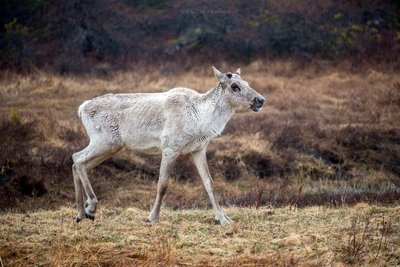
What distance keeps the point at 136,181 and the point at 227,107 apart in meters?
6.37

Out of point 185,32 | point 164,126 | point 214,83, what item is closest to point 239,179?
point 164,126

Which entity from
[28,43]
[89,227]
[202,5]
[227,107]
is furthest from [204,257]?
[202,5]

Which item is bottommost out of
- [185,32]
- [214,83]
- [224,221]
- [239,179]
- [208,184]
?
[214,83]

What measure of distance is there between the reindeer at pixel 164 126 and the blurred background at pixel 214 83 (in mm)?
1540

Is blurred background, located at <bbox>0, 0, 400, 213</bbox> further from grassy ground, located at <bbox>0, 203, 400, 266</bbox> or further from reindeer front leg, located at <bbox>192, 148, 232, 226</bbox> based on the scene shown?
grassy ground, located at <bbox>0, 203, 400, 266</bbox>

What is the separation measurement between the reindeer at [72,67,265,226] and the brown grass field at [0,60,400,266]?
0.59m

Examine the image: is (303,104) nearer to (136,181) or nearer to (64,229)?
(136,181)

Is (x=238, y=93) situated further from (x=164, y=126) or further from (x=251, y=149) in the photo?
(x=251, y=149)

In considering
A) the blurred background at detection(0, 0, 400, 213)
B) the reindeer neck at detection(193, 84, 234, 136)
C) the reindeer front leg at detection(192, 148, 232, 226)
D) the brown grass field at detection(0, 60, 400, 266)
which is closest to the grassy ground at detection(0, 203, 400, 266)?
the brown grass field at detection(0, 60, 400, 266)

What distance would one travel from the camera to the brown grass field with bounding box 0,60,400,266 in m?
7.04

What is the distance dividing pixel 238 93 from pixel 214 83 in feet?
48.8

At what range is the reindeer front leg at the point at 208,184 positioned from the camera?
8664mm

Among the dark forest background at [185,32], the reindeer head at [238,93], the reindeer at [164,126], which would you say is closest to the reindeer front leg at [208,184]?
the reindeer at [164,126]

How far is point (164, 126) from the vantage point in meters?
9.12
